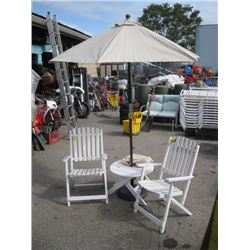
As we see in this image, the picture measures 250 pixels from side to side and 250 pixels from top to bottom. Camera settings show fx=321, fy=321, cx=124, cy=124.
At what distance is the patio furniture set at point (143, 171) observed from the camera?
11.4 ft

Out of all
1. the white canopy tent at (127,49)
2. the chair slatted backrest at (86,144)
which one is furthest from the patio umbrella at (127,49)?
the chair slatted backrest at (86,144)

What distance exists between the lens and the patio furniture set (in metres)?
3.46

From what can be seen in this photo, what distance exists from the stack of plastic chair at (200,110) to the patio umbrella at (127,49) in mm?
3574

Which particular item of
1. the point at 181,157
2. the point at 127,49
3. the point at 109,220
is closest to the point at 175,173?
the point at 181,157

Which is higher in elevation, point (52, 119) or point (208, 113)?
point (208, 113)

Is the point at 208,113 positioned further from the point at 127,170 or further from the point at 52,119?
the point at 127,170

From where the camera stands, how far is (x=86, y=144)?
4.38 meters

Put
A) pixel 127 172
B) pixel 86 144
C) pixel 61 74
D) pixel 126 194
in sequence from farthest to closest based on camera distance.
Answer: pixel 61 74, pixel 86 144, pixel 126 194, pixel 127 172

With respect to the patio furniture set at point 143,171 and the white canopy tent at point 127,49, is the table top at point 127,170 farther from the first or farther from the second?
the white canopy tent at point 127,49

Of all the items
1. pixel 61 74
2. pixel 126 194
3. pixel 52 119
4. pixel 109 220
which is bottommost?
pixel 109 220

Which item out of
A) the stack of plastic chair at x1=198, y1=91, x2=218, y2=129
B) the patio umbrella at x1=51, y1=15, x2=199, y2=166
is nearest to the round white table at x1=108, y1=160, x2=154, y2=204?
the patio umbrella at x1=51, y1=15, x2=199, y2=166

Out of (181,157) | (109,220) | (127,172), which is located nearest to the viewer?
(109,220)

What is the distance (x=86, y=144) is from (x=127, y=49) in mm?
1606
